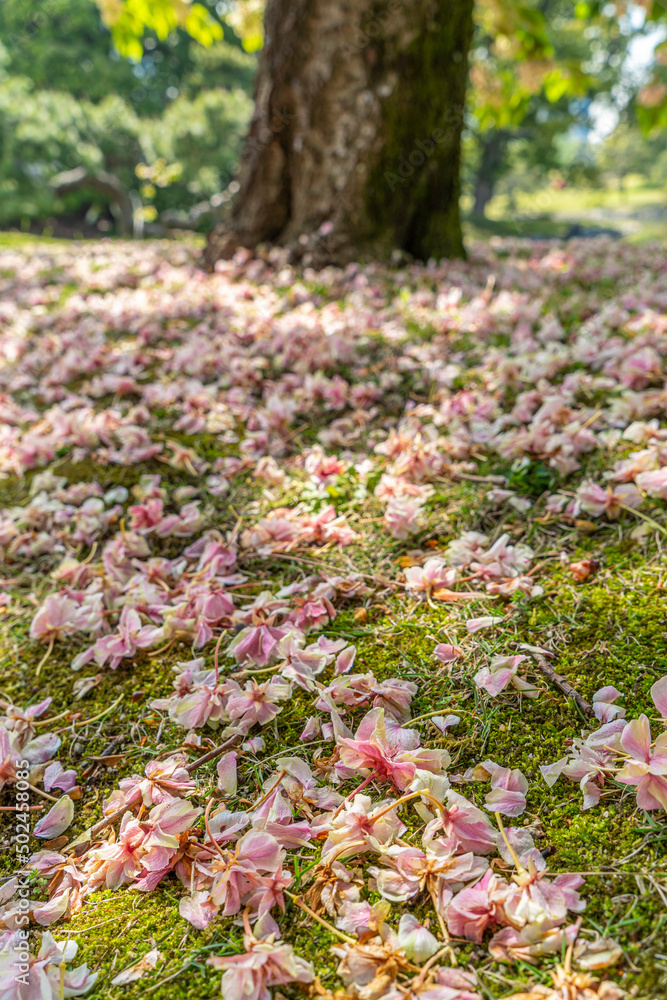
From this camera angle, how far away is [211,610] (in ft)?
5.71

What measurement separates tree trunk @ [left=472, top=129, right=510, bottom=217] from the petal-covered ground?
33089 mm

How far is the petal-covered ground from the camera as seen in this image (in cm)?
101

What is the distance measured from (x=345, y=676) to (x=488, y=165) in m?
36.4

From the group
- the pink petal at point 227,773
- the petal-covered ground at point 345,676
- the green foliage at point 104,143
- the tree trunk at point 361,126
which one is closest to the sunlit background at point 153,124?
the green foliage at point 104,143

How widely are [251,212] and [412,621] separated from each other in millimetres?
5400

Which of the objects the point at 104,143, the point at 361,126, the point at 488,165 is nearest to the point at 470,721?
the point at 361,126

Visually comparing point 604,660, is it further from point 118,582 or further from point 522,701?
point 118,582

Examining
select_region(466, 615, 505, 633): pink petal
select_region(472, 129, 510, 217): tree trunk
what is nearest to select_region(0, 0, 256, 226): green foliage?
select_region(472, 129, 510, 217): tree trunk

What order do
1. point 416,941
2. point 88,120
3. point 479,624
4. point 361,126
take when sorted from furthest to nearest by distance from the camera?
1. point 88,120
2. point 361,126
3. point 479,624
4. point 416,941

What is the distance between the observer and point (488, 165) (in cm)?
3159

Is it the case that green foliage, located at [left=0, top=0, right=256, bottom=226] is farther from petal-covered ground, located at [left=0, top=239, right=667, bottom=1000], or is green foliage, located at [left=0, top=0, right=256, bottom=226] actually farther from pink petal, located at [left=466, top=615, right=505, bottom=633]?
pink petal, located at [left=466, top=615, right=505, bottom=633]

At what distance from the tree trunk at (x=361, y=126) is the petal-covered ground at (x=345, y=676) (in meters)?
2.53

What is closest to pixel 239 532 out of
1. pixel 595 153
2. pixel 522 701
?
pixel 522 701

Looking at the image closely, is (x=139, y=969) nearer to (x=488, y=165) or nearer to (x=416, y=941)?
(x=416, y=941)
